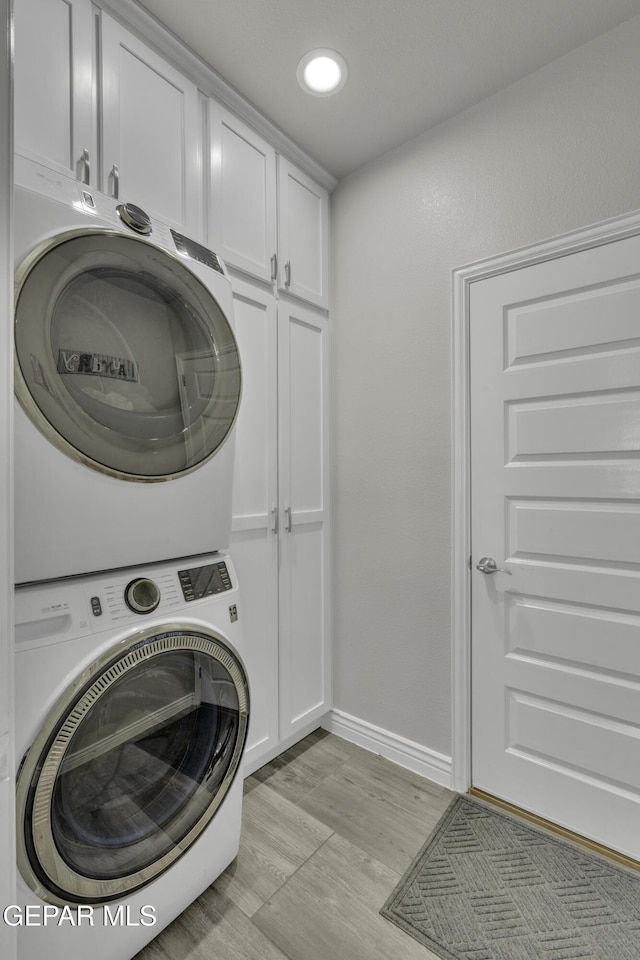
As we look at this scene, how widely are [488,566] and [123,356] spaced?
147 centimetres

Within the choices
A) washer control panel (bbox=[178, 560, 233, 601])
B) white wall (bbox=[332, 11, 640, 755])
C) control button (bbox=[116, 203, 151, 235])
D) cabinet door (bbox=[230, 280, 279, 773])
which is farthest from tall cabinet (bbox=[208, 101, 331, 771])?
control button (bbox=[116, 203, 151, 235])

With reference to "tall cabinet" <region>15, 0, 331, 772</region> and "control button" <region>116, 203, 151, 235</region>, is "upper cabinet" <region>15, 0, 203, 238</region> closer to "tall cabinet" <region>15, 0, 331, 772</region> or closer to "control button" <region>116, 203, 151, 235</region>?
"tall cabinet" <region>15, 0, 331, 772</region>

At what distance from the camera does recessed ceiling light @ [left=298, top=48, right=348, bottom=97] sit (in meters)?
1.65

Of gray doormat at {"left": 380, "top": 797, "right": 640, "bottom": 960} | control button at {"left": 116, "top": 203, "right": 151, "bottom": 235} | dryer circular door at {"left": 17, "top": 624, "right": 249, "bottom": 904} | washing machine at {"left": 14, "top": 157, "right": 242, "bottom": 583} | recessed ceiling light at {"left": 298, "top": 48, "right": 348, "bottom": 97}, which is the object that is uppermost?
A: recessed ceiling light at {"left": 298, "top": 48, "right": 348, "bottom": 97}

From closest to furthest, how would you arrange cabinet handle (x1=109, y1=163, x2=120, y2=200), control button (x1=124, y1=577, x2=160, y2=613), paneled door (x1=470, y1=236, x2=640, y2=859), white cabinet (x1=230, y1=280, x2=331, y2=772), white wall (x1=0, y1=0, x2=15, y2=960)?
1. white wall (x1=0, y1=0, x2=15, y2=960)
2. control button (x1=124, y1=577, x2=160, y2=613)
3. cabinet handle (x1=109, y1=163, x2=120, y2=200)
4. paneled door (x1=470, y1=236, x2=640, y2=859)
5. white cabinet (x1=230, y1=280, x2=331, y2=772)

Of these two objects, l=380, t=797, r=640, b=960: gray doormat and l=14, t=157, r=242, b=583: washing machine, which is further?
l=380, t=797, r=640, b=960: gray doormat

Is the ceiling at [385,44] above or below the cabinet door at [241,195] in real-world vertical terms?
above

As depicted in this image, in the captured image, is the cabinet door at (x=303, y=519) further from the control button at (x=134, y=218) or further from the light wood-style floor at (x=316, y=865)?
the control button at (x=134, y=218)

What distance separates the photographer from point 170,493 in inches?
49.7

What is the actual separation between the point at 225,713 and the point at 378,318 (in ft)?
5.53

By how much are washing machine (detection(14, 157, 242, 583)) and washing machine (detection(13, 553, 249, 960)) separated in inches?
4.5

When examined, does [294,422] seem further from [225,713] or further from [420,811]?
[420,811]

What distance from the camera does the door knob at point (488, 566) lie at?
1.84 metres

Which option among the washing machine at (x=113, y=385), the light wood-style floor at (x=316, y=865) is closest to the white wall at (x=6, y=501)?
the washing machine at (x=113, y=385)
